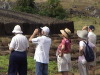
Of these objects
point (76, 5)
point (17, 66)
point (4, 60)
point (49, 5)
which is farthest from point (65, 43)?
point (76, 5)

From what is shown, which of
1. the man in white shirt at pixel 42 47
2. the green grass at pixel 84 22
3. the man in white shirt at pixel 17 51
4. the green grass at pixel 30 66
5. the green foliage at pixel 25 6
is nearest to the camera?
the man in white shirt at pixel 17 51

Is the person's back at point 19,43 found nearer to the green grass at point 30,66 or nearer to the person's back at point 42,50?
the person's back at point 42,50

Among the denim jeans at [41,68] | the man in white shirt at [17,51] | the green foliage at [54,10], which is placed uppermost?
the green foliage at [54,10]

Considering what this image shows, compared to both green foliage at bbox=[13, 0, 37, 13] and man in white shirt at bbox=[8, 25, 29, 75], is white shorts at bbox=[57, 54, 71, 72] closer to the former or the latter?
man in white shirt at bbox=[8, 25, 29, 75]

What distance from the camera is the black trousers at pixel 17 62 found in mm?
9952

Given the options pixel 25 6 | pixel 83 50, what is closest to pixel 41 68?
pixel 83 50

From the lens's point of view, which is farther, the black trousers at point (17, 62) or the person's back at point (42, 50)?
the person's back at point (42, 50)

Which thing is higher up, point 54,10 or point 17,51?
point 54,10

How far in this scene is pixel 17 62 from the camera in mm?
10008

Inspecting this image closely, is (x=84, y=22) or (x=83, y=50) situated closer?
(x=83, y=50)

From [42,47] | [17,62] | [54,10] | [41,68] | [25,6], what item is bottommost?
[41,68]

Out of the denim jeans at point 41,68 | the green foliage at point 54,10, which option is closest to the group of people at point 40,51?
the denim jeans at point 41,68

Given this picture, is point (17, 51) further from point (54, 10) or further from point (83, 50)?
point (54, 10)

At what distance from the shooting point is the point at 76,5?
1896 inches
